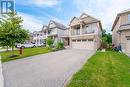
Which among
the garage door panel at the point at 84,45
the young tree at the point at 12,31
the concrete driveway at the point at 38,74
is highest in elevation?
the young tree at the point at 12,31

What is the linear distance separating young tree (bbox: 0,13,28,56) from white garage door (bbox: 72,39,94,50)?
46.4ft

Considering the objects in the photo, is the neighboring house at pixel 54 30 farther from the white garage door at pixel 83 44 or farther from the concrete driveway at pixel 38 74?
the concrete driveway at pixel 38 74

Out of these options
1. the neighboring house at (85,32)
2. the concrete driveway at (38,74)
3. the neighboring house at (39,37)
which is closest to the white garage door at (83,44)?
the neighboring house at (85,32)

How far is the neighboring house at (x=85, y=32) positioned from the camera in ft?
83.0

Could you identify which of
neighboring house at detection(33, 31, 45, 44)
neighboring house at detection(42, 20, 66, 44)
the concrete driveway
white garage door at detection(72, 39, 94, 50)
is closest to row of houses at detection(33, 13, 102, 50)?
white garage door at detection(72, 39, 94, 50)

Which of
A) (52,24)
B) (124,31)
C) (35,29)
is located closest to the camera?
(124,31)

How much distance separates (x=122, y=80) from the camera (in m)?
6.16

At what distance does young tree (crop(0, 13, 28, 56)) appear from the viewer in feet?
51.4

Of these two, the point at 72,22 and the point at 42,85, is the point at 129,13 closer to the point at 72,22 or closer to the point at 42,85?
the point at 72,22

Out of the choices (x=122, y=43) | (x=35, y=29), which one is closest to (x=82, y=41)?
(x=122, y=43)

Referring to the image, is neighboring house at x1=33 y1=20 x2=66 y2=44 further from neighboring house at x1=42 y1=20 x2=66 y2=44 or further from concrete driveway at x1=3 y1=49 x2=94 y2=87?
concrete driveway at x1=3 y1=49 x2=94 y2=87

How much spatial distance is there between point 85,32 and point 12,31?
55.9 feet

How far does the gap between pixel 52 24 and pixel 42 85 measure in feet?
117

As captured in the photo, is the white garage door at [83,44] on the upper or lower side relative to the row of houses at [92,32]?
lower
